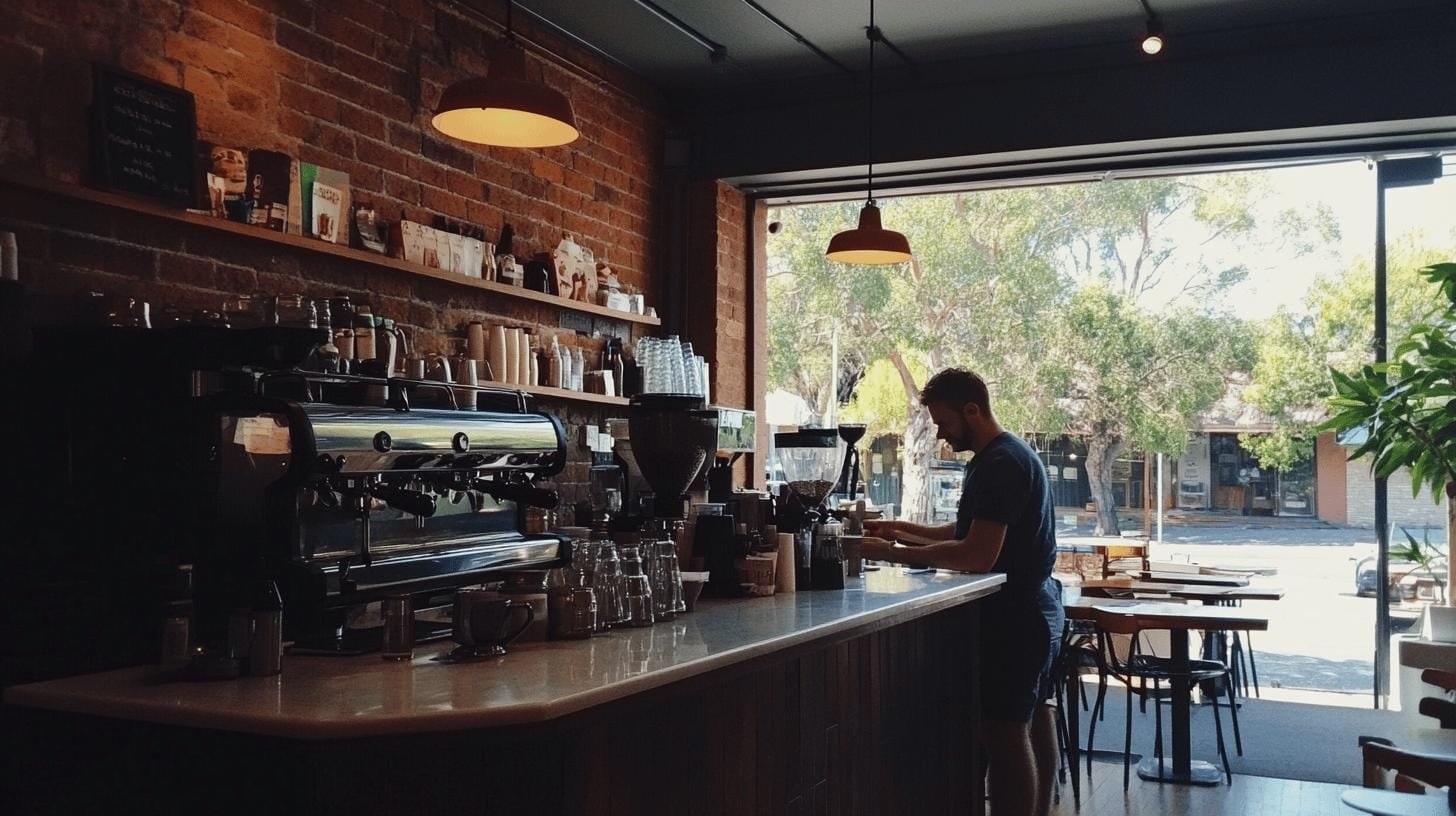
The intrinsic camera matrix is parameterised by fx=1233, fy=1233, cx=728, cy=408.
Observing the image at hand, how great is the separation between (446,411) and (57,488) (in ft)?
2.97

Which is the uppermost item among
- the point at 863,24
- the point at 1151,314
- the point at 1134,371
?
the point at 863,24

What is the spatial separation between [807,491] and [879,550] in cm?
48

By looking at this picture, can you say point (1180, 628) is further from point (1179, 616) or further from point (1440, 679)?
point (1440, 679)

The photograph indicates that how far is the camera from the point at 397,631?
238 centimetres

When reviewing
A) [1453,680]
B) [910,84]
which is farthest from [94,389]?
[910,84]

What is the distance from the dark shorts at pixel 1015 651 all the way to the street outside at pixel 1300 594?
3628 millimetres

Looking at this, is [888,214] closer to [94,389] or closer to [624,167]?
[624,167]

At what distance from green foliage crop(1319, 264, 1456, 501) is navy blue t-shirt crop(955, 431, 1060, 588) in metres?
2.77

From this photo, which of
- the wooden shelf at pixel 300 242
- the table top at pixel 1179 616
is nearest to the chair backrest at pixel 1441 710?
the table top at pixel 1179 616

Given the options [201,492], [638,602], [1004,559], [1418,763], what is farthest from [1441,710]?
[201,492]

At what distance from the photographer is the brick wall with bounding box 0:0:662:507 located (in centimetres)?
360

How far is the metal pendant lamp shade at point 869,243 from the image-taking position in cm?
516

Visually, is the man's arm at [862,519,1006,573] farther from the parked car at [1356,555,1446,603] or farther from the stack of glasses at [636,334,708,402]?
the parked car at [1356,555,1446,603]

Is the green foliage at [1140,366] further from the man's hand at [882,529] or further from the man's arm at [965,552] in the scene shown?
the man's arm at [965,552]
